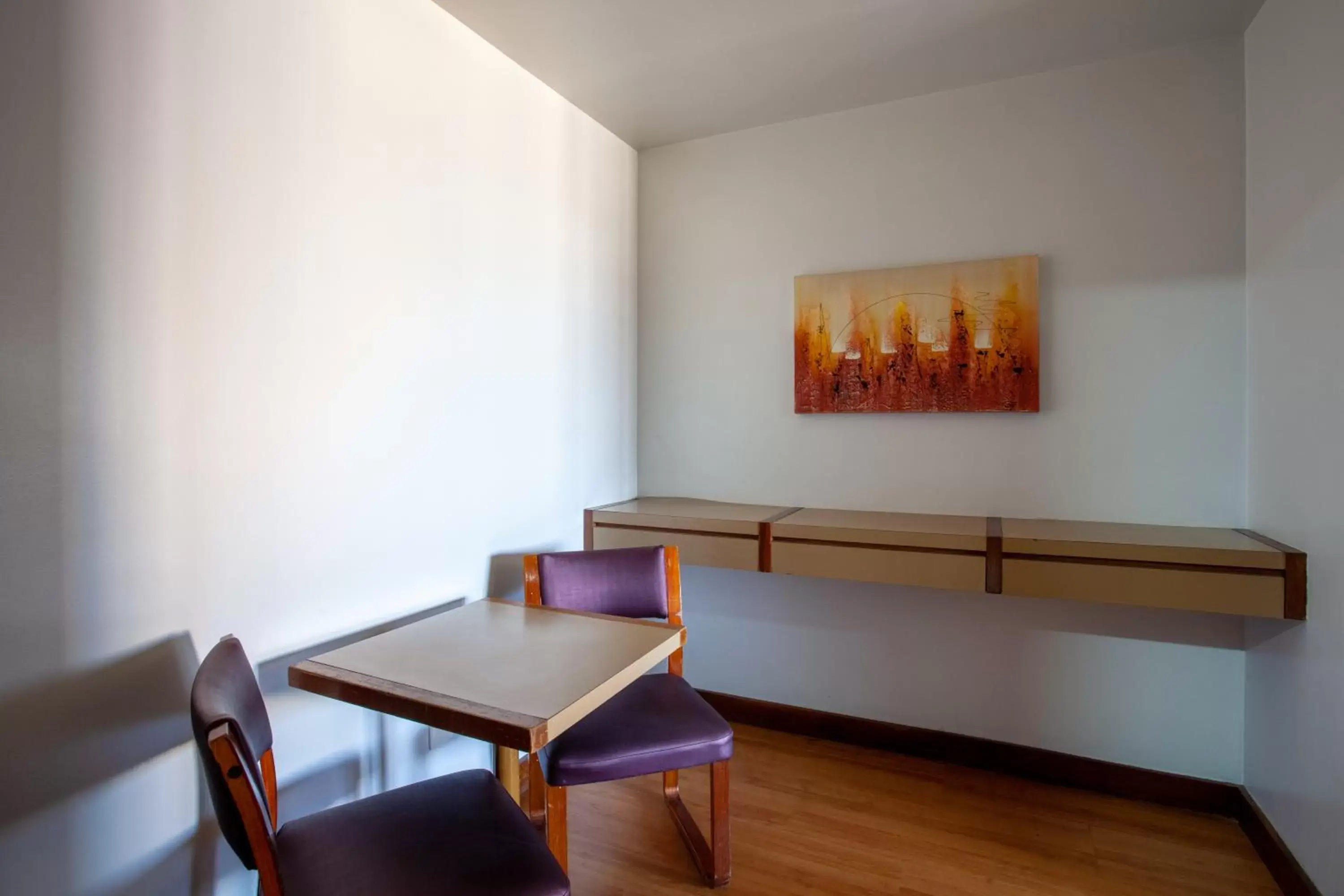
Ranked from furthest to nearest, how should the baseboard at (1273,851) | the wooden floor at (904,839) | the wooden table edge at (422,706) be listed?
the wooden floor at (904,839), the baseboard at (1273,851), the wooden table edge at (422,706)

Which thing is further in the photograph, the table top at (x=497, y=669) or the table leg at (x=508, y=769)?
the table leg at (x=508, y=769)

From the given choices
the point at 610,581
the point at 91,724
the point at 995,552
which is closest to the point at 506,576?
the point at 610,581

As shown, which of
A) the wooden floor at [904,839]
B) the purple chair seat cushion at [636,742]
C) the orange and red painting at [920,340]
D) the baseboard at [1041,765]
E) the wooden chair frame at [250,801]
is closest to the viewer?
the wooden chair frame at [250,801]

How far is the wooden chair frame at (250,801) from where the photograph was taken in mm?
976

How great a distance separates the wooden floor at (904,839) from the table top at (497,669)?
0.77m

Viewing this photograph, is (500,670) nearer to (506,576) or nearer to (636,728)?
(636,728)

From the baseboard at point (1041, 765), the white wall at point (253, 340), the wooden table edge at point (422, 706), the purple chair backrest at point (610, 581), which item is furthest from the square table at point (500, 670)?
the baseboard at point (1041, 765)

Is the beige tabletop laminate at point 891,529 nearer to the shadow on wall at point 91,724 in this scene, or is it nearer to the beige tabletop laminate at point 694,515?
the beige tabletop laminate at point 694,515

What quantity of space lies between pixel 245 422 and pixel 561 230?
147cm

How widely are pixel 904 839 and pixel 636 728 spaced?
101 centimetres

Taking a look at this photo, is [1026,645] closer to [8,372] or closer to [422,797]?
[422,797]

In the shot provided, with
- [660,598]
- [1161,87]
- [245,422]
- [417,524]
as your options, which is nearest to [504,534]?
[417,524]

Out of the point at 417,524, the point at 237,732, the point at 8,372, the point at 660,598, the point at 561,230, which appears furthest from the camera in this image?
the point at 561,230

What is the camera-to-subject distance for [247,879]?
1.55m
